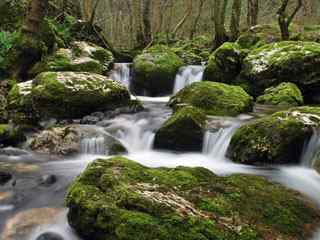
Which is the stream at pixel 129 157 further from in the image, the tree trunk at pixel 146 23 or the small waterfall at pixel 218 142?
the tree trunk at pixel 146 23

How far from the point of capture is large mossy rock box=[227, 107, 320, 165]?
6.90 meters

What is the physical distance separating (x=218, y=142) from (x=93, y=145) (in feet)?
7.77

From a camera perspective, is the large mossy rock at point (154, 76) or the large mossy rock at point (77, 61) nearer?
the large mossy rock at point (77, 61)

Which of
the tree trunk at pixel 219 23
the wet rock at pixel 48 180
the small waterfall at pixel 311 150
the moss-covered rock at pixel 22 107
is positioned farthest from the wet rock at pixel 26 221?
the tree trunk at pixel 219 23

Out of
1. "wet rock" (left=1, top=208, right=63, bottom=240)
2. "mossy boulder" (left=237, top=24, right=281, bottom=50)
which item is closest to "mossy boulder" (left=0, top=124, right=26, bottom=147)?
"wet rock" (left=1, top=208, right=63, bottom=240)

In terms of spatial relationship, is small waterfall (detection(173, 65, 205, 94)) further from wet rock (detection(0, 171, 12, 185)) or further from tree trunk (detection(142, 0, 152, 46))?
wet rock (detection(0, 171, 12, 185))

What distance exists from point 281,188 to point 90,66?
28.4 feet

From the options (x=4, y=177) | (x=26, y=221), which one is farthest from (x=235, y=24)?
(x=26, y=221)

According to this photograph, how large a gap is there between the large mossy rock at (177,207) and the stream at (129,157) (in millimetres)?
360

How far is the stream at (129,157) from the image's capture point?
537cm

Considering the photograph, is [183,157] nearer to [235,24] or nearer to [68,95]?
[68,95]

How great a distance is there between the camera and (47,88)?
10.1 metres

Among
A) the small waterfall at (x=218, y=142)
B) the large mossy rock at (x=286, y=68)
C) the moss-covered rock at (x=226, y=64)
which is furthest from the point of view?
the moss-covered rock at (x=226, y=64)

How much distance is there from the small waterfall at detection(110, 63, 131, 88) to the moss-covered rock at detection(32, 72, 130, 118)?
3.74 m
